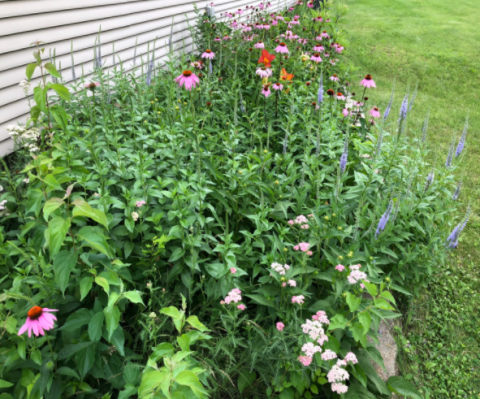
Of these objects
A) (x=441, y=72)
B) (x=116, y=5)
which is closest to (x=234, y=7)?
(x=116, y=5)

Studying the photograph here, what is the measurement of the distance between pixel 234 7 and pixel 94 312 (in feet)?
21.2

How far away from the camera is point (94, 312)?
136cm

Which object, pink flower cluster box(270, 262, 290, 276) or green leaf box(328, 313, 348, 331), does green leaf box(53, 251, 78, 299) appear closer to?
pink flower cluster box(270, 262, 290, 276)

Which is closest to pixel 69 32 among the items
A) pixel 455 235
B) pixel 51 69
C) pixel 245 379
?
pixel 51 69

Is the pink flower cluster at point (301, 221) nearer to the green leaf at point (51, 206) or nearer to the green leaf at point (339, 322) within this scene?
the green leaf at point (339, 322)

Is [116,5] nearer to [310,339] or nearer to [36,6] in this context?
[36,6]

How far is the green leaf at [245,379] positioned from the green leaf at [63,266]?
924 mm

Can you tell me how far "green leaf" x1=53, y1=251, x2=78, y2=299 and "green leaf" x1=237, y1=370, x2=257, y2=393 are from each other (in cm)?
92

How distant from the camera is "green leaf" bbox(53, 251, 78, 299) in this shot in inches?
46.4

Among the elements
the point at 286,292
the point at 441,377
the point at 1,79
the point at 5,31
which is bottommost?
the point at 441,377

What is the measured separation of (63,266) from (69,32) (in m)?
2.72

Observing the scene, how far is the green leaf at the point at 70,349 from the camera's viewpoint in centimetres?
129

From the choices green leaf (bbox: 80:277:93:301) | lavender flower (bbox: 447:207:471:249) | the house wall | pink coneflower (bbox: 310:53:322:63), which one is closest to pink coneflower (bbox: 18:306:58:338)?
green leaf (bbox: 80:277:93:301)

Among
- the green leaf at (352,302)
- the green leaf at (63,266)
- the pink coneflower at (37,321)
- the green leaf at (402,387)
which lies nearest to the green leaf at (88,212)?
the green leaf at (63,266)
